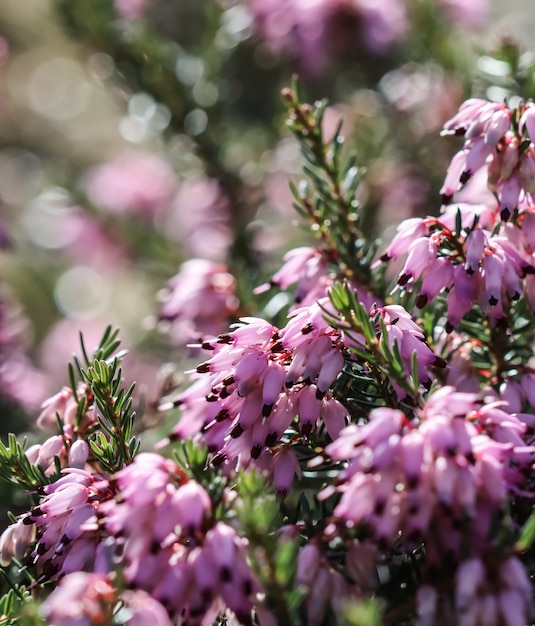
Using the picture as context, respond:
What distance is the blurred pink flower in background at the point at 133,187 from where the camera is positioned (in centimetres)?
245

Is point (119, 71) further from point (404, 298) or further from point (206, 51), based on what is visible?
point (404, 298)

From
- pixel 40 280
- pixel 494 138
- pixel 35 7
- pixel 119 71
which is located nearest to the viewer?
pixel 494 138

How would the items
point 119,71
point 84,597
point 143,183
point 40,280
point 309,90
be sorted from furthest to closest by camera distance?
point 40,280 < point 143,183 < point 309,90 < point 119,71 < point 84,597

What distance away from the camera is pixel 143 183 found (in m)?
2.56

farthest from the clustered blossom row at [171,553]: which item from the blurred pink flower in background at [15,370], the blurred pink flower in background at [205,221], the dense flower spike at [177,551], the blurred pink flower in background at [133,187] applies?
the blurred pink flower in background at [133,187]

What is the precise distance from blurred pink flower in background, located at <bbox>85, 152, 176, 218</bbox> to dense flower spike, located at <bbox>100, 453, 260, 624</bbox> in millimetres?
1796

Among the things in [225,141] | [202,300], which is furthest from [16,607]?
[225,141]

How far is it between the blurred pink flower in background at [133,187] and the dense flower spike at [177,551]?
1796 mm

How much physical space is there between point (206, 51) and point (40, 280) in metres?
1.42

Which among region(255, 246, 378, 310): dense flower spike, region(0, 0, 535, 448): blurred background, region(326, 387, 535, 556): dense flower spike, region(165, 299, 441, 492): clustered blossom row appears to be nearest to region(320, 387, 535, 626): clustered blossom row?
region(326, 387, 535, 556): dense flower spike

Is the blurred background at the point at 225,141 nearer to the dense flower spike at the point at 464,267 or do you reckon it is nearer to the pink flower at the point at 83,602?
Answer: the dense flower spike at the point at 464,267

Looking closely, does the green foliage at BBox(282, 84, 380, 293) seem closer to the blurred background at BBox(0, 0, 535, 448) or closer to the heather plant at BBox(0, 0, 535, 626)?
the heather plant at BBox(0, 0, 535, 626)

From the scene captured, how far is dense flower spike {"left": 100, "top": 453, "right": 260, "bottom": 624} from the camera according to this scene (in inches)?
24.3

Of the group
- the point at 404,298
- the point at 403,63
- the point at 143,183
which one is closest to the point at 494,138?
the point at 404,298
